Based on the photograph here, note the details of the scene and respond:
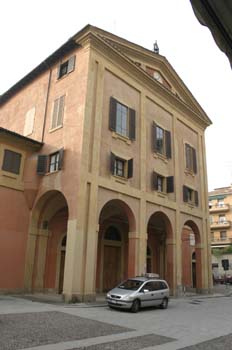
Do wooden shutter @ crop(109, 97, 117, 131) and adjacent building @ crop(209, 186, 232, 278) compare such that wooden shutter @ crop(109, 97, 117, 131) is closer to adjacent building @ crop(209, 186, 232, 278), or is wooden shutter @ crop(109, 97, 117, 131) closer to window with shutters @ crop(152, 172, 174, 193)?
window with shutters @ crop(152, 172, 174, 193)

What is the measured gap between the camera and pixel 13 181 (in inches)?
750

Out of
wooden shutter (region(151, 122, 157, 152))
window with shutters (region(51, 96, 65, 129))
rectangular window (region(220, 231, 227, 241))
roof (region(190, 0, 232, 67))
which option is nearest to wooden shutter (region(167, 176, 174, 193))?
wooden shutter (region(151, 122, 157, 152))

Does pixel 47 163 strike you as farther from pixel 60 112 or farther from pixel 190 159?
pixel 190 159

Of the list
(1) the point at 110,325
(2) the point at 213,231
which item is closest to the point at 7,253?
(1) the point at 110,325

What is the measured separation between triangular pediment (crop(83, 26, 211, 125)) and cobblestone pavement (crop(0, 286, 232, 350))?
15910 millimetres

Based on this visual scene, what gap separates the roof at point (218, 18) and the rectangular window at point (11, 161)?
1795cm

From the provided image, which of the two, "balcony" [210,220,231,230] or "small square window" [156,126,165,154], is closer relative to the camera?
"small square window" [156,126,165,154]

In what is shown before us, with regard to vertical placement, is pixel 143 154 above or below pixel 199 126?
below

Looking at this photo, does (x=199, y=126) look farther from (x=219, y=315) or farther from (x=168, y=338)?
(x=168, y=338)

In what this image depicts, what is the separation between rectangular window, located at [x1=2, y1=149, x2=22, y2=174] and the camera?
19059 millimetres

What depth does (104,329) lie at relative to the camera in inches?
392

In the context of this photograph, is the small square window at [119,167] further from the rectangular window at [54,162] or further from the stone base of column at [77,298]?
the stone base of column at [77,298]

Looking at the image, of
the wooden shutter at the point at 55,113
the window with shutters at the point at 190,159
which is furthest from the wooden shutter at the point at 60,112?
the window with shutters at the point at 190,159

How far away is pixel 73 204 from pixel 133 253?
5491 millimetres
